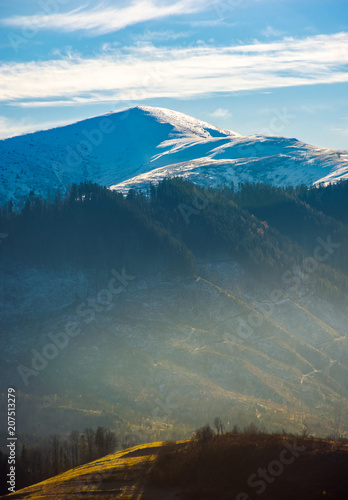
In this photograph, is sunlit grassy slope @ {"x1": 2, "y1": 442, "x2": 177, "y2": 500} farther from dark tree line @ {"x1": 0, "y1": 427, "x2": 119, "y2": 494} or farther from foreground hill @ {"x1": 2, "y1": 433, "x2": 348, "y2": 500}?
dark tree line @ {"x1": 0, "y1": 427, "x2": 119, "y2": 494}

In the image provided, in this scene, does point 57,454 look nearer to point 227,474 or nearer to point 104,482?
point 104,482

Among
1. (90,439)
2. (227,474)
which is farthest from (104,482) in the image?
(90,439)

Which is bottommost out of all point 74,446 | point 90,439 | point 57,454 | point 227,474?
point 74,446

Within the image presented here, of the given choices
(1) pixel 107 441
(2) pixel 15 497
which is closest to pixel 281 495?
(2) pixel 15 497

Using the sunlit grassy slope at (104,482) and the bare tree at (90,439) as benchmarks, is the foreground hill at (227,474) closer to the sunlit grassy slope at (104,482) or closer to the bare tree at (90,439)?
the sunlit grassy slope at (104,482)

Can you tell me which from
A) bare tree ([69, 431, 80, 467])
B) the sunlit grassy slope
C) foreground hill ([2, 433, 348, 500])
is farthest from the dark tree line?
foreground hill ([2, 433, 348, 500])

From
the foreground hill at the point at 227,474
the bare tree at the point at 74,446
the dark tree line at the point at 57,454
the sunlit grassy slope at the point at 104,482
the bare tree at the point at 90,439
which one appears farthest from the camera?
the bare tree at the point at 90,439

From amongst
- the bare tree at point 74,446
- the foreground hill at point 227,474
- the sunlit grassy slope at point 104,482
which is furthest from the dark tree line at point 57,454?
the foreground hill at point 227,474

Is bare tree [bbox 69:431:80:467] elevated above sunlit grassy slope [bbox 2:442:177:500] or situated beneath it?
situated beneath

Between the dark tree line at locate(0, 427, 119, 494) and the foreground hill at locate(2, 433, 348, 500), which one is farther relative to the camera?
the dark tree line at locate(0, 427, 119, 494)
